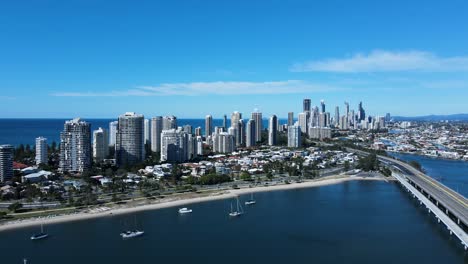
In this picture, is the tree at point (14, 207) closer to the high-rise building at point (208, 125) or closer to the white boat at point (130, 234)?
the white boat at point (130, 234)

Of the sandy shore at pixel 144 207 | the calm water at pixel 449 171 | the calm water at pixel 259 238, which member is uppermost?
the calm water at pixel 449 171

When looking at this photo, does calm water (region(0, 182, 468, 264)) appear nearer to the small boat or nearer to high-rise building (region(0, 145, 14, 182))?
the small boat

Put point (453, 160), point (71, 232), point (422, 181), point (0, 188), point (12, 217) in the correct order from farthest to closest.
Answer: point (453, 160), point (422, 181), point (0, 188), point (12, 217), point (71, 232)

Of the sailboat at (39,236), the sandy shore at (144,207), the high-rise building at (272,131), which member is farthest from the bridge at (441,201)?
the high-rise building at (272,131)

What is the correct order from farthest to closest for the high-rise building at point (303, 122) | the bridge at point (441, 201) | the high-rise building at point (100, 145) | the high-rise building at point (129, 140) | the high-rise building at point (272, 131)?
the high-rise building at point (303, 122) < the high-rise building at point (272, 131) < the high-rise building at point (100, 145) < the high-rise building at point (129, 140) < the bridge at point (441, 201)

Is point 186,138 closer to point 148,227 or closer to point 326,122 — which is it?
point 148,227

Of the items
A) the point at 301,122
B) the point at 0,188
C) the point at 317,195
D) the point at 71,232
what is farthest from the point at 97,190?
the point at 301,122

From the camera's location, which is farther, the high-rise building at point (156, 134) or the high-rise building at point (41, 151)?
the high-rise building at point (156, 134)

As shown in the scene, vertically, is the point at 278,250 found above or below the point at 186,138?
below
